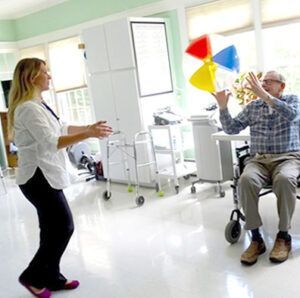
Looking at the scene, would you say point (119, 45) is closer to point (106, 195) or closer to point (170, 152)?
point (170, 152)

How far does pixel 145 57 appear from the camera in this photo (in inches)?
186

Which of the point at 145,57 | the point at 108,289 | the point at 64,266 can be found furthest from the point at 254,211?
the point at 145,57

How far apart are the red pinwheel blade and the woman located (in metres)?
1.54

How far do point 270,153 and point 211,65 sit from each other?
0.90 metres

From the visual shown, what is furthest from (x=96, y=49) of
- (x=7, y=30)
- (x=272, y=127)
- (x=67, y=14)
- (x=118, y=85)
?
(x=7, y=30)

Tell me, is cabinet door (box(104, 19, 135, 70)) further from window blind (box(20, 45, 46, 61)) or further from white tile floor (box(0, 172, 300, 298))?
window blind (box(20, 45, 46, 61))

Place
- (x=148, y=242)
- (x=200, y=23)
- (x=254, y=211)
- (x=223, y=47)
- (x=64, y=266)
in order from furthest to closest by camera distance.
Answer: (x=200, y=23), (x=223, y=47), (x=148, y=242), (x=64, y=266), (x=254, y=211)

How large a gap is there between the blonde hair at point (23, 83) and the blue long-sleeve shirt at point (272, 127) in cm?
143

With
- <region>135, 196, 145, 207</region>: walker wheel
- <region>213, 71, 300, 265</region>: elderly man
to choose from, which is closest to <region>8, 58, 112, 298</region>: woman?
<region>213, 71, 300, 265</region>: elderly man

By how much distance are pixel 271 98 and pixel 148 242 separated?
57.4 inches

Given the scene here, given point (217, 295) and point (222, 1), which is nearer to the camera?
point (217, 295)

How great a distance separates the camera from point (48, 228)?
2.45m

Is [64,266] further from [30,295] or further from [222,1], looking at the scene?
[222,1]

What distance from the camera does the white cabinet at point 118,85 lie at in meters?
4.67
